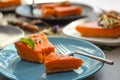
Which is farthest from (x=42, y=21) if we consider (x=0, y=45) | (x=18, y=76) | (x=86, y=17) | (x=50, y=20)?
(x=18, y=76)

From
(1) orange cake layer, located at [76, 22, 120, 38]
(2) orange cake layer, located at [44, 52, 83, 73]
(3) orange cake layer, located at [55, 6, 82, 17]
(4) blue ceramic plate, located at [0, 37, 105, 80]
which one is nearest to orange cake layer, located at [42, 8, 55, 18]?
(3) orange cake layer, located at [55, 6, 82, 17]

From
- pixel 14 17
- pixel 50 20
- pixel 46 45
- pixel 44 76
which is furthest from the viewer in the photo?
pixel 14 17

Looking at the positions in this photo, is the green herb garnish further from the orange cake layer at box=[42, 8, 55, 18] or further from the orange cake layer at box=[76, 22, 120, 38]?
the orange cake layer at box=[42, 8, 55, 18]

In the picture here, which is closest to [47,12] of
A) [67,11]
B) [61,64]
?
[67,11]

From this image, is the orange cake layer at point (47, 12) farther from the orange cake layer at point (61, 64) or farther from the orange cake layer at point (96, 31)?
the orange cake layer at point (61, 64)

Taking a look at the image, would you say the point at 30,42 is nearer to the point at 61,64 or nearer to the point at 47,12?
the point at 61,64

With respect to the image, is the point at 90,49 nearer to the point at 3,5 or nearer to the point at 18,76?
the point at 18,76

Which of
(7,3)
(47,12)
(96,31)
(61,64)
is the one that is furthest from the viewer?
(7,3)
